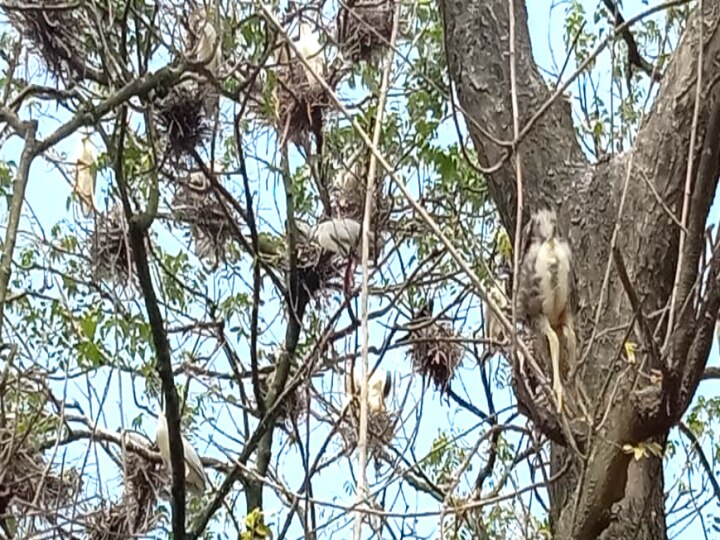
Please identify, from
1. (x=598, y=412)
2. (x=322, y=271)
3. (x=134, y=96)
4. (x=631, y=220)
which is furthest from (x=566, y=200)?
(x=322, y=271)

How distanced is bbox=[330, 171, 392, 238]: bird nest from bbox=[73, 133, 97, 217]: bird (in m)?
0.57

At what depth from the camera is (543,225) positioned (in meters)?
1.93

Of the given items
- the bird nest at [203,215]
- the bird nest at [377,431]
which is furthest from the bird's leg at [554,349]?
the bird nest at [203,215]

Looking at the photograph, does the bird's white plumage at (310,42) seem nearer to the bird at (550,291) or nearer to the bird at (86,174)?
the bird at (86,174)

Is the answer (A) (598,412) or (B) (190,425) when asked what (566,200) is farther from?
(B) (190,425)

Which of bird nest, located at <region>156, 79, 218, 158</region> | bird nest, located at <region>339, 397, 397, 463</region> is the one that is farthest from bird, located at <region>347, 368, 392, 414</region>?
bird nest, located at <region>156, 79, 218, 158</region>

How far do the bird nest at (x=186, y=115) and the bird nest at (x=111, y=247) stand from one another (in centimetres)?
20

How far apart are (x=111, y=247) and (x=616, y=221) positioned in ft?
5.16

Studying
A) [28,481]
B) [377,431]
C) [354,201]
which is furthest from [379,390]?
[28,481]

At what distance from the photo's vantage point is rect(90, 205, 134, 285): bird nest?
9.47 ft

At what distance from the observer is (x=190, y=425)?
10.9 feet

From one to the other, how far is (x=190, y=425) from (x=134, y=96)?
1037 millimetres

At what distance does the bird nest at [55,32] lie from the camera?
2.56 metres

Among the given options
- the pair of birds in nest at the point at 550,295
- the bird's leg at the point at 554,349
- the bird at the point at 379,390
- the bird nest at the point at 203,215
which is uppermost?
the bird nest at the point at 203,215
